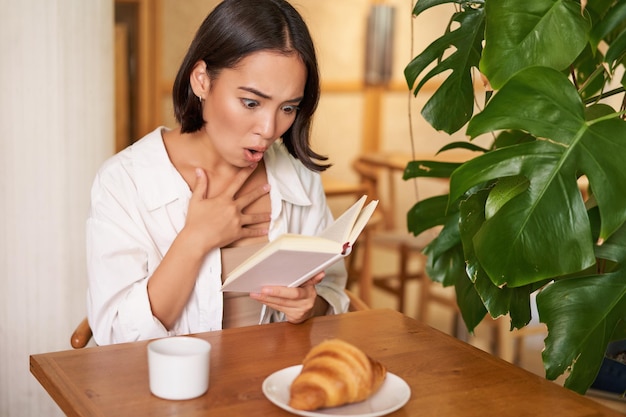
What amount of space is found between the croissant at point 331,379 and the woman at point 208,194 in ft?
1.41

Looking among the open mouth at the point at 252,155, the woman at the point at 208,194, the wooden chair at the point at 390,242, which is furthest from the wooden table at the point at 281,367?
the wooden chair at the point at 390,242

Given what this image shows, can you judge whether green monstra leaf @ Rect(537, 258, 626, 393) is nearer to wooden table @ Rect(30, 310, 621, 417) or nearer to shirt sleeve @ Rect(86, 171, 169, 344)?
wooden table @ Rect(30, 310, 621, 417)

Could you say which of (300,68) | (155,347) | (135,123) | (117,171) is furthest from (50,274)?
(135,123)

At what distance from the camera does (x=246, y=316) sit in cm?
207

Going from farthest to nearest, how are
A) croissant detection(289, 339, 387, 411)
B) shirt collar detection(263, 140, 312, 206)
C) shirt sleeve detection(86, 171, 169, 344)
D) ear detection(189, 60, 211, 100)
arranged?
shirt collar detection(263, 140, 312, 206) < ear detection(189, 60, 211, 100) < shirt sleeve detection(86, 171, 169, 344) < croissant detection(289, 339, 387, 411)

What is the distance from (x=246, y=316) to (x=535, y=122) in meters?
0.83

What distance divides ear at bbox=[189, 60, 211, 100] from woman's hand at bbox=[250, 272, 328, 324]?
0.48 m

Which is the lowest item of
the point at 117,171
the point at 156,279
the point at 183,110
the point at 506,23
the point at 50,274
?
the point at 50,274

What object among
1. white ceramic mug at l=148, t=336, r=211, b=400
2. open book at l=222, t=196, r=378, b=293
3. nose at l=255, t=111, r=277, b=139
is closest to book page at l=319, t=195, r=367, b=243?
open book at l=222, t=196, r=378, b=293

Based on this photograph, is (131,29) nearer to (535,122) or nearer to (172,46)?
(172,46)

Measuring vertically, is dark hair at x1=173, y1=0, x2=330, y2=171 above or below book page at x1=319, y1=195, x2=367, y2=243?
above

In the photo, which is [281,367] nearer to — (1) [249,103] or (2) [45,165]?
(1) [249,103]

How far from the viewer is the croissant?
1.32 metres

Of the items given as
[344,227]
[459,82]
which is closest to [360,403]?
[344,227]
